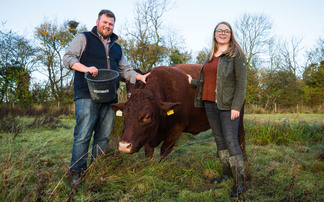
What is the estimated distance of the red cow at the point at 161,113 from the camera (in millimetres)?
3354

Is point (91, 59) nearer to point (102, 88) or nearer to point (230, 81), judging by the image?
point (102, 88)

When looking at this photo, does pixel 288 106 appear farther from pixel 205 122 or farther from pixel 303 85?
pixel 205 122

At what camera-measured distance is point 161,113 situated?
148 inches

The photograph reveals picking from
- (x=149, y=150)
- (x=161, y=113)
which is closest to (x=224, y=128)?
Result: (x=161, y=113)

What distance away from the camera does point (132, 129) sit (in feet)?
10.8

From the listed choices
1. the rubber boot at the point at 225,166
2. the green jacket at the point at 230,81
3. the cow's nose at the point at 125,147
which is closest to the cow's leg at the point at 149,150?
the cow's nose at the point at 125,147

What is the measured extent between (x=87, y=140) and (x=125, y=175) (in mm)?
792

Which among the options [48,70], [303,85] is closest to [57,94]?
[48,70]

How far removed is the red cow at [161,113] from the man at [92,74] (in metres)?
0.35

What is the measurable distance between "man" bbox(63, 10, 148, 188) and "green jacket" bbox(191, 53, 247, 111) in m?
1.73

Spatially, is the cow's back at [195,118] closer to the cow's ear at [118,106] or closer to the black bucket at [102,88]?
the cow's ear at [118,106]

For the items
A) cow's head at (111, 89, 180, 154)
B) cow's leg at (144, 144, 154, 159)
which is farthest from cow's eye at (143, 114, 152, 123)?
cow's leg at (144, 144, 154, 159)

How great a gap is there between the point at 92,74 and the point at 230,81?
1.93 meters

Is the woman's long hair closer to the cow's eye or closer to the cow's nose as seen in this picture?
the cow's eye
